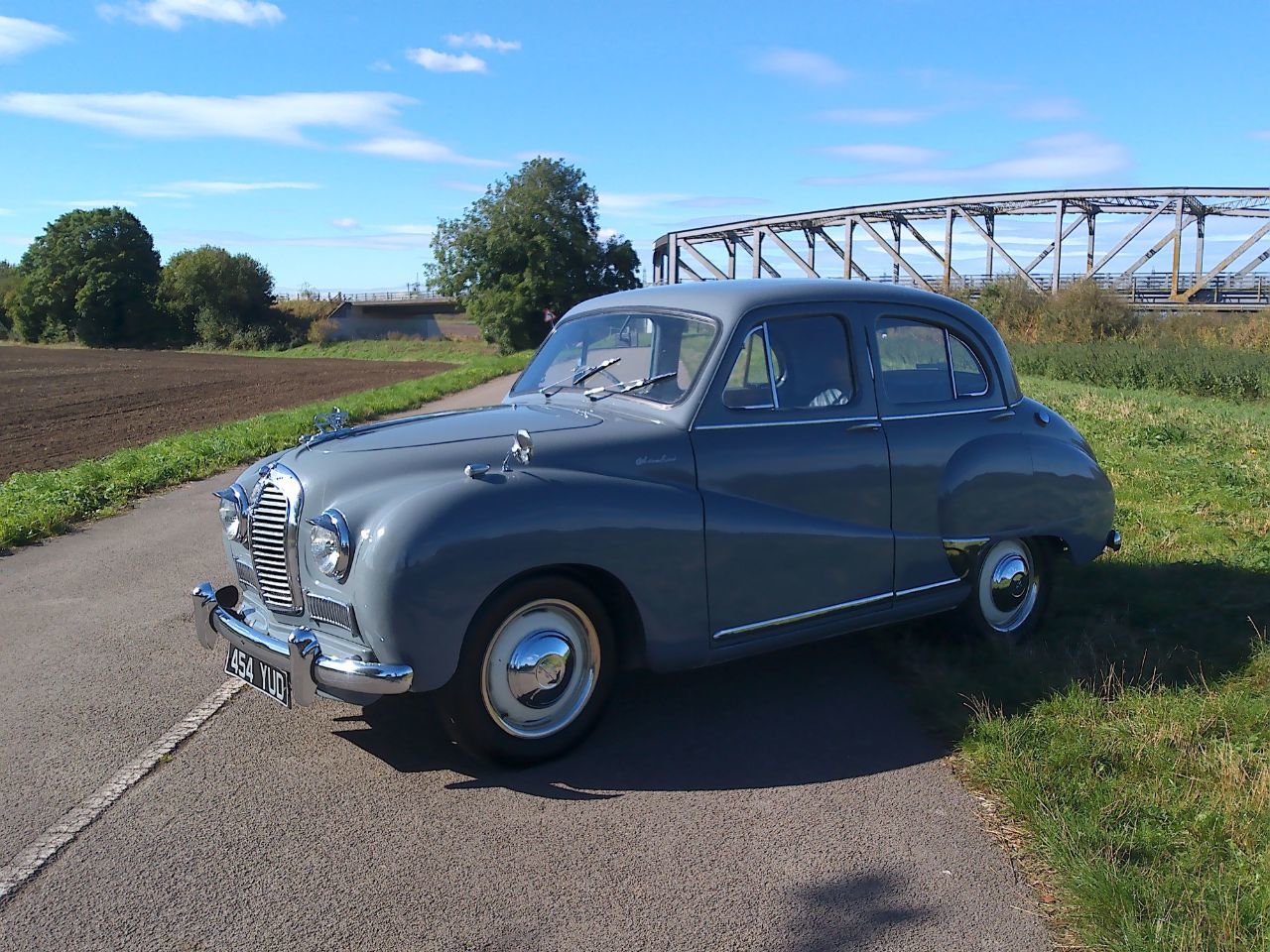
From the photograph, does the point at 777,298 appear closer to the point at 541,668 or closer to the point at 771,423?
the point at 771,423

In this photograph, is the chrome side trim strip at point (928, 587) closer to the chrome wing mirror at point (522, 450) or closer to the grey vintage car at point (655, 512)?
the grey vintage car at point (655, 512)

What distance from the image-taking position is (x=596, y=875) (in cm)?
326

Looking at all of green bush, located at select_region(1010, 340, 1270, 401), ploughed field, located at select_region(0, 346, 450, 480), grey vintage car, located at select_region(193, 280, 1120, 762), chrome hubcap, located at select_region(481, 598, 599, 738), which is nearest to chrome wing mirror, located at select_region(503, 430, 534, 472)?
grey vintage car, located at select_region(193, 280, 1120, 762)

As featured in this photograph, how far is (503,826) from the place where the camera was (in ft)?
11.8

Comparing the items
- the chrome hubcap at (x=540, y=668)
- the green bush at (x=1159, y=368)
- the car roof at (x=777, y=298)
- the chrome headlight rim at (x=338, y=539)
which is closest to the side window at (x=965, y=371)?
the car roof at (x=777, y=298)

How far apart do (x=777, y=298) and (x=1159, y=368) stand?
26.2 metres

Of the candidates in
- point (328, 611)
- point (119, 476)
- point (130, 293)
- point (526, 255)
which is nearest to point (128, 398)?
point (119, 476)

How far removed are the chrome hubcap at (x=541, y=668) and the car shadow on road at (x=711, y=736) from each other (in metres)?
0.20

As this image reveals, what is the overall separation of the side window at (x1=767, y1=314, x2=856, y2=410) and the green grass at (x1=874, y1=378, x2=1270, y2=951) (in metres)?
1.45

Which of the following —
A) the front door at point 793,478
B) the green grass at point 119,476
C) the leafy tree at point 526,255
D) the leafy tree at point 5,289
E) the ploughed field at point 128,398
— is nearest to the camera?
the front door at point 793,478

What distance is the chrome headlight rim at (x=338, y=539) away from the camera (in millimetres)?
3795

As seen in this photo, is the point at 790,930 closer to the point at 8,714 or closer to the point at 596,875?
the point at 596,875

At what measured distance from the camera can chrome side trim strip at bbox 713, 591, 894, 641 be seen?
4.41 meters

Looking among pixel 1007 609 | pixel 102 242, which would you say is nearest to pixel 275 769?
pixel 1007 609
